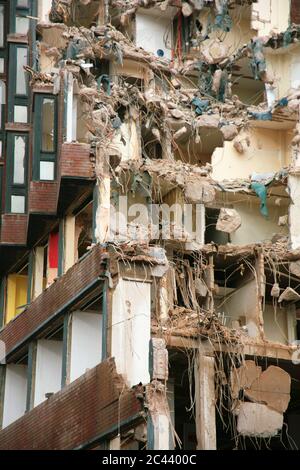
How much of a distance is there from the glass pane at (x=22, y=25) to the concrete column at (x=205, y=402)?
13102 mm

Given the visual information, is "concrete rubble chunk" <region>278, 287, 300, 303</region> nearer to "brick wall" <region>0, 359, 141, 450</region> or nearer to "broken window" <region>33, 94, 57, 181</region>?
"broken window" <region>33, 94, 57, 181</region>

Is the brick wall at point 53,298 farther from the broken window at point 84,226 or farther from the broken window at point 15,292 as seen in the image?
the broken window at point 84,226

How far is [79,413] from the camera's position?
39000 millimetres

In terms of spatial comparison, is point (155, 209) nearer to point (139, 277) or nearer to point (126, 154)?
point (126, 154)

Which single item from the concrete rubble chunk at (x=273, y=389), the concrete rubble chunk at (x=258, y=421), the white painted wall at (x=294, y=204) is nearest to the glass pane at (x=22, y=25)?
the white painted wall at (x=294, y=204)

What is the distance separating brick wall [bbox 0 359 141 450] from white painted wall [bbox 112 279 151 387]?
0.36 meters

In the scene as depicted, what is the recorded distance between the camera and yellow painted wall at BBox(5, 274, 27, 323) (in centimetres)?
4816

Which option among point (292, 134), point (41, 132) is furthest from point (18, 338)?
point (292, 134)

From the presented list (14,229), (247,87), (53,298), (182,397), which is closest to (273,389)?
(182,397)

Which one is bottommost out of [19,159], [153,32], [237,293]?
[237,293]

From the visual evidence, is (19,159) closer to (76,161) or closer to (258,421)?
(76,161)

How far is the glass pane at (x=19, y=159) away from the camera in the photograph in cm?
4738

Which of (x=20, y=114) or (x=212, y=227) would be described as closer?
(x=20, y=114)

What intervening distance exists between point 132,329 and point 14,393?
967 centimetres
